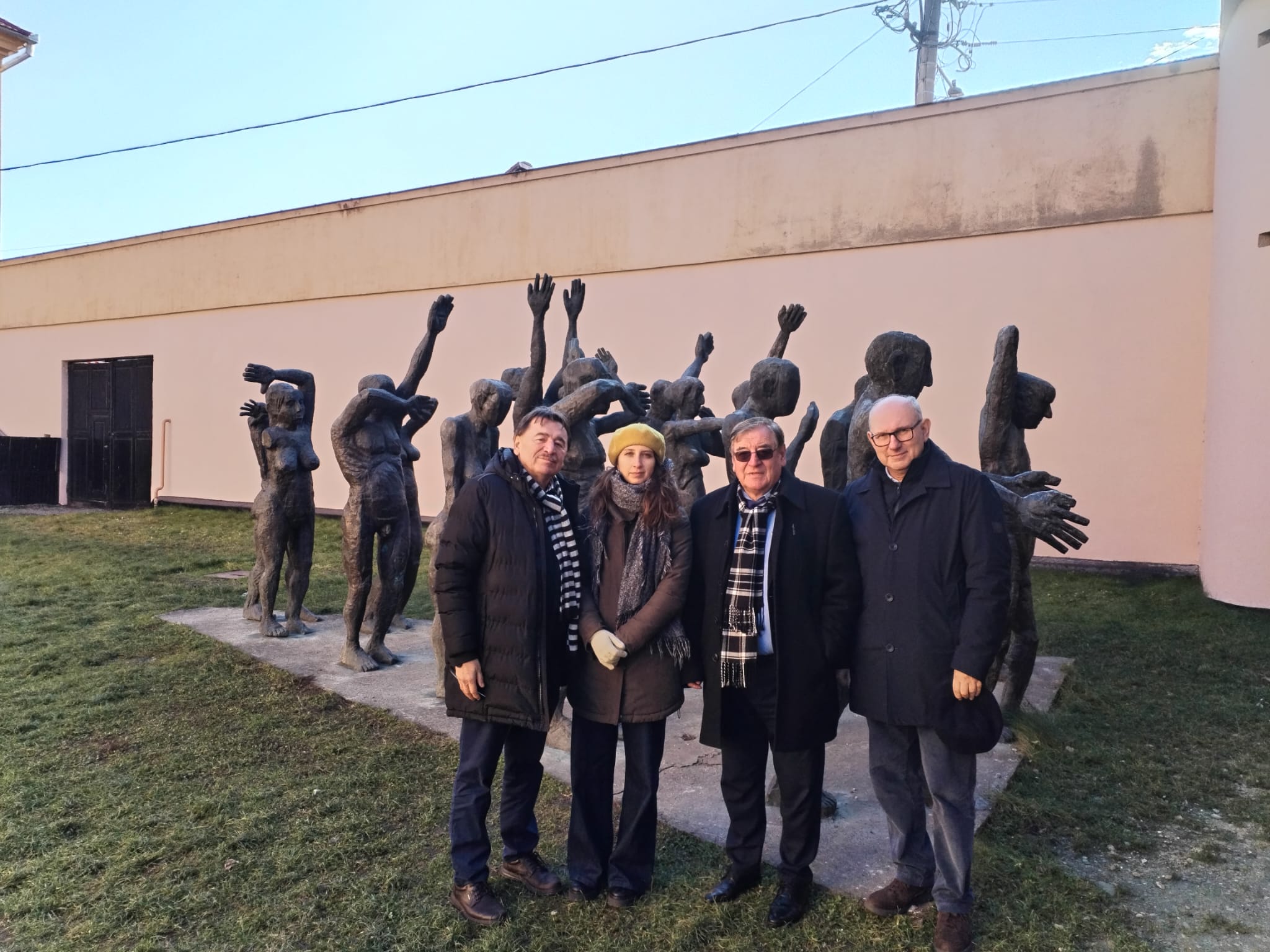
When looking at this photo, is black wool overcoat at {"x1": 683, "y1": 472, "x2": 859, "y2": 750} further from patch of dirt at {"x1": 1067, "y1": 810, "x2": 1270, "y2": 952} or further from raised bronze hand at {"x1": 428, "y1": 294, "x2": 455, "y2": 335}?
raised bronze hand at {"x1": 428, "y1": 294, "x2": 455, "y2": 335}

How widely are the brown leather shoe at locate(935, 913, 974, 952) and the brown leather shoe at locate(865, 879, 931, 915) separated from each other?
0.19m

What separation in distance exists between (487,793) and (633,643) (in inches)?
29.3

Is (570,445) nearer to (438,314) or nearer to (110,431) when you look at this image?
(438,314)

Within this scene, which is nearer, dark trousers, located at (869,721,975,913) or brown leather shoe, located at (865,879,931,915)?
dark trousers, located at (869,721,975,913)

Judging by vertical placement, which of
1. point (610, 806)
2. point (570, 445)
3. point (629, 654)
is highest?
point (570, 445)

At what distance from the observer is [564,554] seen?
3049mm

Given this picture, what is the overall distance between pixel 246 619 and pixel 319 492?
833 cm

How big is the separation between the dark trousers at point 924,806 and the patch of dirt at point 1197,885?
70 centimetres

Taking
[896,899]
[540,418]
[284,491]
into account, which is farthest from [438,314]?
[896,899]

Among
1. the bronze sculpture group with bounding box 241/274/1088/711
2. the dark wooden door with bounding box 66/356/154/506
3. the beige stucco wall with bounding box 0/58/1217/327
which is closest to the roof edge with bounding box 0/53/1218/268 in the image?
the beige stucco wall with bounding box 0/58/1217/327

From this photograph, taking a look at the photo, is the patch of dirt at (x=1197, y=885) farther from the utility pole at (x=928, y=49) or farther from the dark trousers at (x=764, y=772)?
the utility pole at (x=928, y=49)

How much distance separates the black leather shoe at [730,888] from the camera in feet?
9.90

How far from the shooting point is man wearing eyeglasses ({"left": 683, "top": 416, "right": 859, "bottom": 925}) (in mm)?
2873

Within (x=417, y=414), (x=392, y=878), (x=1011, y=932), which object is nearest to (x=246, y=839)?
(x=392, y=878)
